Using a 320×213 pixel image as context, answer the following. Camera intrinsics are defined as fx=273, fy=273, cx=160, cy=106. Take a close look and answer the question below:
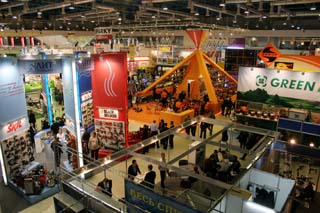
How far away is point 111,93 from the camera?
9.55 m

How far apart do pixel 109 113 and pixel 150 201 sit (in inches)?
253

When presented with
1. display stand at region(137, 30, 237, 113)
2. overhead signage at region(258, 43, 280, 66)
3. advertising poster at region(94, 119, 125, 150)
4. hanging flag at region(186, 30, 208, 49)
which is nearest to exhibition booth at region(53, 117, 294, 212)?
advertising poster at region(94, 119, 125, 150)

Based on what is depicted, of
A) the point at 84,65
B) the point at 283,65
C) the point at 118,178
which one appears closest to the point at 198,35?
the point at 283,65

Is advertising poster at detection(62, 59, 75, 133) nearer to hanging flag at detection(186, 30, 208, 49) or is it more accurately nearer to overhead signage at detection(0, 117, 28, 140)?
overhead signage at detection(0, 117, 28, 140)

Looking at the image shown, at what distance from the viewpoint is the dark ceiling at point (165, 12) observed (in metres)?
13.3

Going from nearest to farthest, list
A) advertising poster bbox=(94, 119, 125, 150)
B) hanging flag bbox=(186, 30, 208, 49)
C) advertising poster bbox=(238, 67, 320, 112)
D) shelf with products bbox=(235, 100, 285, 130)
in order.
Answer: advertising poster bbox=(94, 119, 125, 150), advertising poster bbox=(238, 67, 320, 112), shelf with products bbox=(235, 100, 285, 130), hanging flag bbox=(186, 30, 208, 49)

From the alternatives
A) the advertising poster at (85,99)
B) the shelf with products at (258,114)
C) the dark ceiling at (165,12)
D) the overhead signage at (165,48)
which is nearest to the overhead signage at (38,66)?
the advertising poster at (85,99)

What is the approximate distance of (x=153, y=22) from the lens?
20.3 metres

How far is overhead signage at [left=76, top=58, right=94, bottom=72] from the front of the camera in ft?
26.9

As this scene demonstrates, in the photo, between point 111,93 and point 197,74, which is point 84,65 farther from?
point 197,74

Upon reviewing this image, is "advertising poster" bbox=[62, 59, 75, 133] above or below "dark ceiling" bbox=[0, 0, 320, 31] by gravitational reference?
below

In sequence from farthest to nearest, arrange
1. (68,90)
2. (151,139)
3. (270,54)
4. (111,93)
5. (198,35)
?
(198,35) → (270,54) → (111,93) → (68,90) → (151,139)

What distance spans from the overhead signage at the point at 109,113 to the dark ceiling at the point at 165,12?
17.1 ft

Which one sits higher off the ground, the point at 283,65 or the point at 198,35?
the point at 198,35
